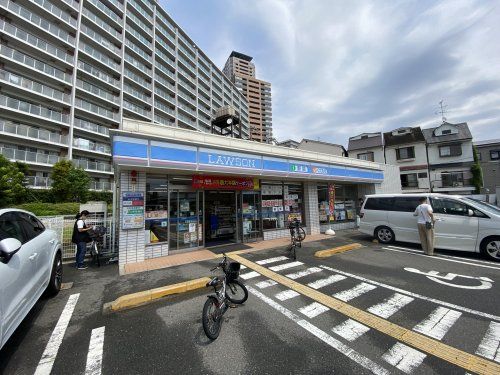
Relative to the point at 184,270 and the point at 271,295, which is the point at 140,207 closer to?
the point at 184,270

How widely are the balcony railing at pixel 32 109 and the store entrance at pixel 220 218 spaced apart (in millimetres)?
26885

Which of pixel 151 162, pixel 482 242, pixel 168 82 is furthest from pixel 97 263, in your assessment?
pixel 168 82

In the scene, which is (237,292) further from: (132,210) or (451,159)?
(451,159)

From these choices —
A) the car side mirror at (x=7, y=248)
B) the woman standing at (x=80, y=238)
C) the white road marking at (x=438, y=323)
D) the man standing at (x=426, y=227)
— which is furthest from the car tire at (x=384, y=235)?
the woman standing at (x=80, y=238)

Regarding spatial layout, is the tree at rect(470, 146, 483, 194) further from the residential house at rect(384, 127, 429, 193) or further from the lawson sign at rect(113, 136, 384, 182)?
the lawson sign at rect(113, 136, 384, 182)

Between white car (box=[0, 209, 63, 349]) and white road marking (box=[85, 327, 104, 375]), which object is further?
white road marking (box=[85, 327, 104, 375])

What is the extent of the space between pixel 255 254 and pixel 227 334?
4.54 metres

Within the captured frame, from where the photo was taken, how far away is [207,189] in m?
8.79

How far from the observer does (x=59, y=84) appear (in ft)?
86.4

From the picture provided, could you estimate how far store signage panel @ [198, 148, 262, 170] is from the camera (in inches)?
295

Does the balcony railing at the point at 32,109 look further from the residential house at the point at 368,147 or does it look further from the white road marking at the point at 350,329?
the residential house at the point at 368,147

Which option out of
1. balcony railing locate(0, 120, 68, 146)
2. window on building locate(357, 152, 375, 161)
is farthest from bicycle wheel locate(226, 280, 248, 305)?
window on building locate(357, 152, 375, 161)

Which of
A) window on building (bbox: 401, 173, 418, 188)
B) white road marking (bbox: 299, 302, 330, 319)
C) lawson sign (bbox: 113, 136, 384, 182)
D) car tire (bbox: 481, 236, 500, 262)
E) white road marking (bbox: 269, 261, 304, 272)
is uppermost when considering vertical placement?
window on building (bbox: 401, 173, 418, 188)

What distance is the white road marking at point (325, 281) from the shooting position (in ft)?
16.2
